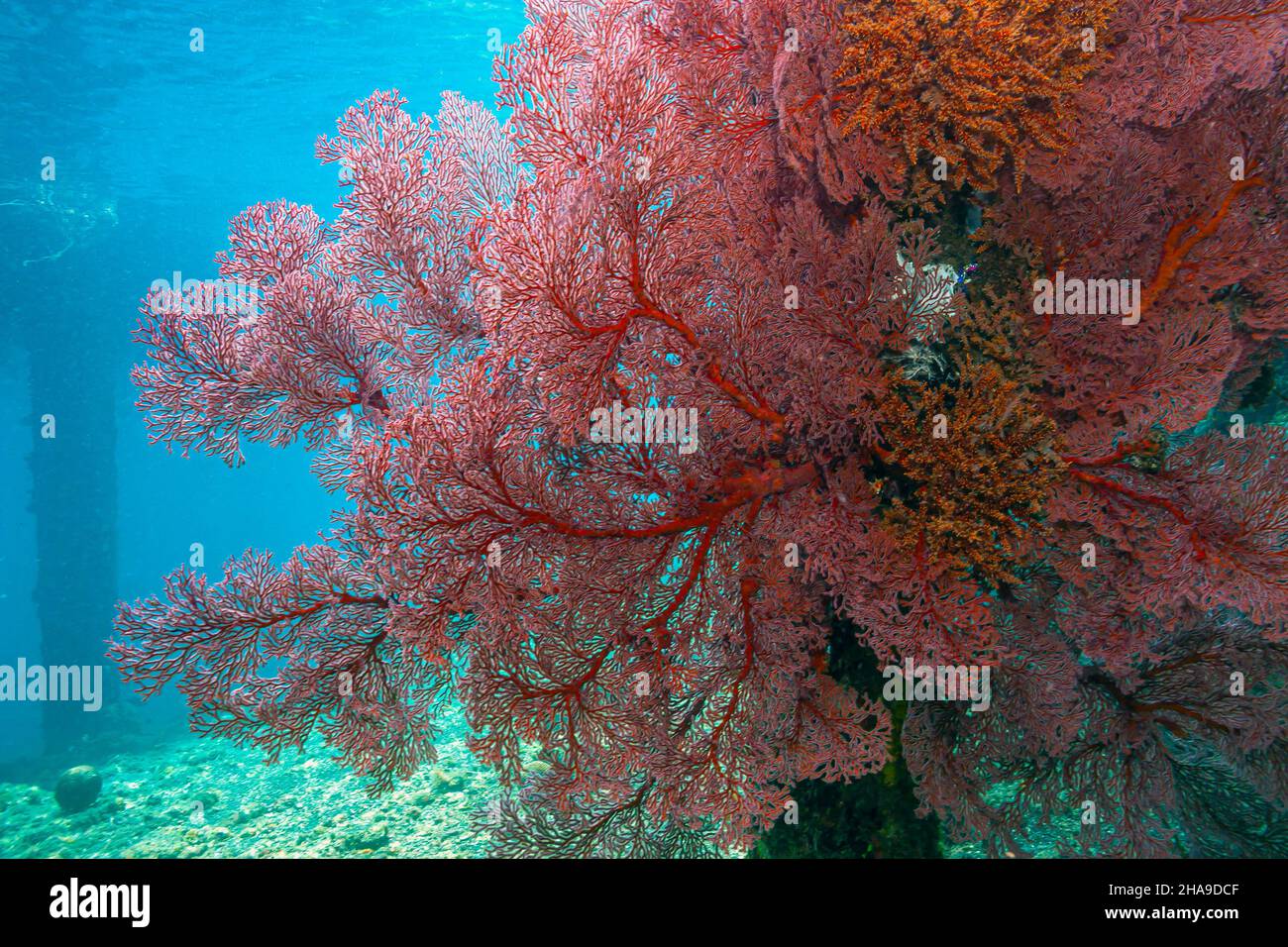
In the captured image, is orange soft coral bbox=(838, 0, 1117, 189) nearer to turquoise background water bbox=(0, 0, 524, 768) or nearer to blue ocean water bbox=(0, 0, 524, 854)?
turquoise background water bbox=(0, 0, 524, 768)

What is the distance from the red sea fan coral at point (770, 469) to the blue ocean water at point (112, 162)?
2181 cm

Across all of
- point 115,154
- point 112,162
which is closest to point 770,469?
point 115,154

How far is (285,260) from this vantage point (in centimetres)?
477

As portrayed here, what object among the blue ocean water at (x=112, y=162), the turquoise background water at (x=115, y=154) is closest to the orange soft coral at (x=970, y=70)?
the turquoise background water at (x=115, y=154)

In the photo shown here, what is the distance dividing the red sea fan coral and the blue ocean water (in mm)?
21808

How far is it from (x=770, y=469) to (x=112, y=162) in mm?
37170

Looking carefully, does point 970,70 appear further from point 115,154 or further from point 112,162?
point 112,162

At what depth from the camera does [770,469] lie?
149 inches

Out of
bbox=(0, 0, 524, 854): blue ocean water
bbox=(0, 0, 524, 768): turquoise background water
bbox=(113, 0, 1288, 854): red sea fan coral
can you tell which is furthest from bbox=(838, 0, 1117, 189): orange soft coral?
bbox=(0, 0, 524, 854): blue ocean water

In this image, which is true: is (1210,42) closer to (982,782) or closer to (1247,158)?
(1247,158)

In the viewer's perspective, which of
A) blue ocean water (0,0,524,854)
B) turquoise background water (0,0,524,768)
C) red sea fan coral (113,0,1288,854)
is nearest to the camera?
red sea fan coral (113,0,1288,854)

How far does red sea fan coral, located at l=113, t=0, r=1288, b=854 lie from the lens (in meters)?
3.28

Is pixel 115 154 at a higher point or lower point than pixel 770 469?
higher

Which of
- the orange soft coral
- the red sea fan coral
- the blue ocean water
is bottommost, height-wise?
the red sea fan coral
